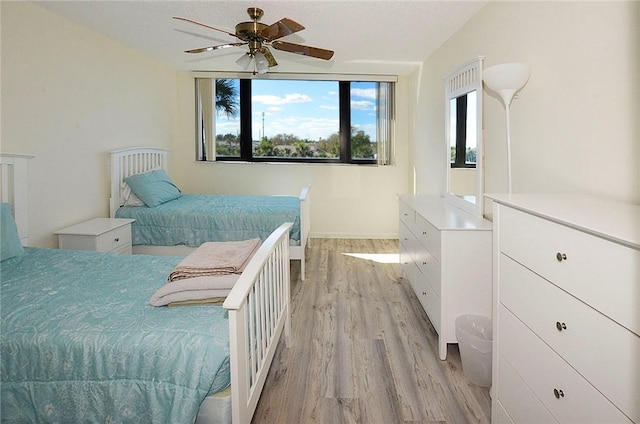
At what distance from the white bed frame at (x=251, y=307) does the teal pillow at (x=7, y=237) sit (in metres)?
0.41

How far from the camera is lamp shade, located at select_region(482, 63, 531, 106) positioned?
215 cm

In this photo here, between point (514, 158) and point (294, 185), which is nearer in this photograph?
point (514, 158)

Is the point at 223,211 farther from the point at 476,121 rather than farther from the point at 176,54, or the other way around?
the point at 476,121

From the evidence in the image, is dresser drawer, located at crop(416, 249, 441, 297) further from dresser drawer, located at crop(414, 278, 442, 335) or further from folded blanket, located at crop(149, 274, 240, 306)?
folded blanket, located at crop(149, 274, 240, 306)

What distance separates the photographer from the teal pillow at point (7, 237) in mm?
2371

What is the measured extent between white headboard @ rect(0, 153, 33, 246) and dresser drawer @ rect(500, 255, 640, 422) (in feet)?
10.1

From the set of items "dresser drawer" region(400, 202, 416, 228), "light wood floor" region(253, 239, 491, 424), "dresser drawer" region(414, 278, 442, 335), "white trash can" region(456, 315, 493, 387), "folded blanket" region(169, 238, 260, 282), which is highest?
"dresser drawer" region(400, 202, 416, 228)

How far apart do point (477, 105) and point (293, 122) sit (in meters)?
3.34

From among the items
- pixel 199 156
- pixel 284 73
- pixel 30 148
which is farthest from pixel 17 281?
pixel 284 73

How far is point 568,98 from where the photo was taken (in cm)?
190

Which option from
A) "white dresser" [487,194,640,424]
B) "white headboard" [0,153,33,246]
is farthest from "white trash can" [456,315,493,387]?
"white headboard" [0,153,33,246]

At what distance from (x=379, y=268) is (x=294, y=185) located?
6.39 ft

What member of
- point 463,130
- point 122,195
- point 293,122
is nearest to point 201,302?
point 463,130

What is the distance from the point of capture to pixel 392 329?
114 inches
